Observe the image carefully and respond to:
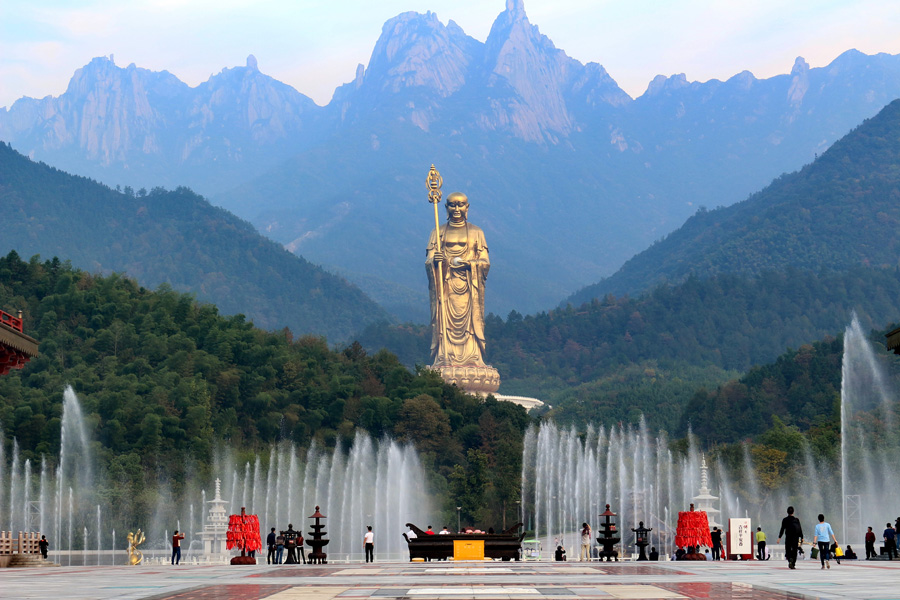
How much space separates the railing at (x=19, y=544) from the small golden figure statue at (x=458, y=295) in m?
56.0

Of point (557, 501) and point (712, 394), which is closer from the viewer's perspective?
point (557, 501)

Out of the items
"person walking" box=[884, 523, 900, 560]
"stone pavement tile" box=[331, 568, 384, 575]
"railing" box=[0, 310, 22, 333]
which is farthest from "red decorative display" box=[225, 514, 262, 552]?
"person walking" box=[884, 523, 900, 560]

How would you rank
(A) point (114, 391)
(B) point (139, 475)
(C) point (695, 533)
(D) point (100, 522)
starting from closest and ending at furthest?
(C) point (695, 533) → (D) point (100, 522) → (B) point (139, 475) → (A) point (114, 391)

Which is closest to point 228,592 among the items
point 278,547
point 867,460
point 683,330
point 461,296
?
point 278,547

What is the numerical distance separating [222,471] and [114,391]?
32.7 feet

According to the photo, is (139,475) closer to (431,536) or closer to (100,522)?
(100,522)

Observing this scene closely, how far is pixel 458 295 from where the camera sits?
306ft

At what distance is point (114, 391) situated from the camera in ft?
264

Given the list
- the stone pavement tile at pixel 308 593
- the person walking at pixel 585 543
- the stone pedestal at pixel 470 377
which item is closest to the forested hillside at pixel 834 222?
the stone pedestal at pixel 470 377

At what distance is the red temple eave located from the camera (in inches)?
1334

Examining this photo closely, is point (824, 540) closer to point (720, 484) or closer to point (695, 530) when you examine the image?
point (695, 530)

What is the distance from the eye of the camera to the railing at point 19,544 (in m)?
34.6

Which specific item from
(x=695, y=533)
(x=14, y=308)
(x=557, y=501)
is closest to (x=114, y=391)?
(x=14, y=308)

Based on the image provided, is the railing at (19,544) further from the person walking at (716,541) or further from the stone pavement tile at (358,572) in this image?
the person walking at (716,541)
